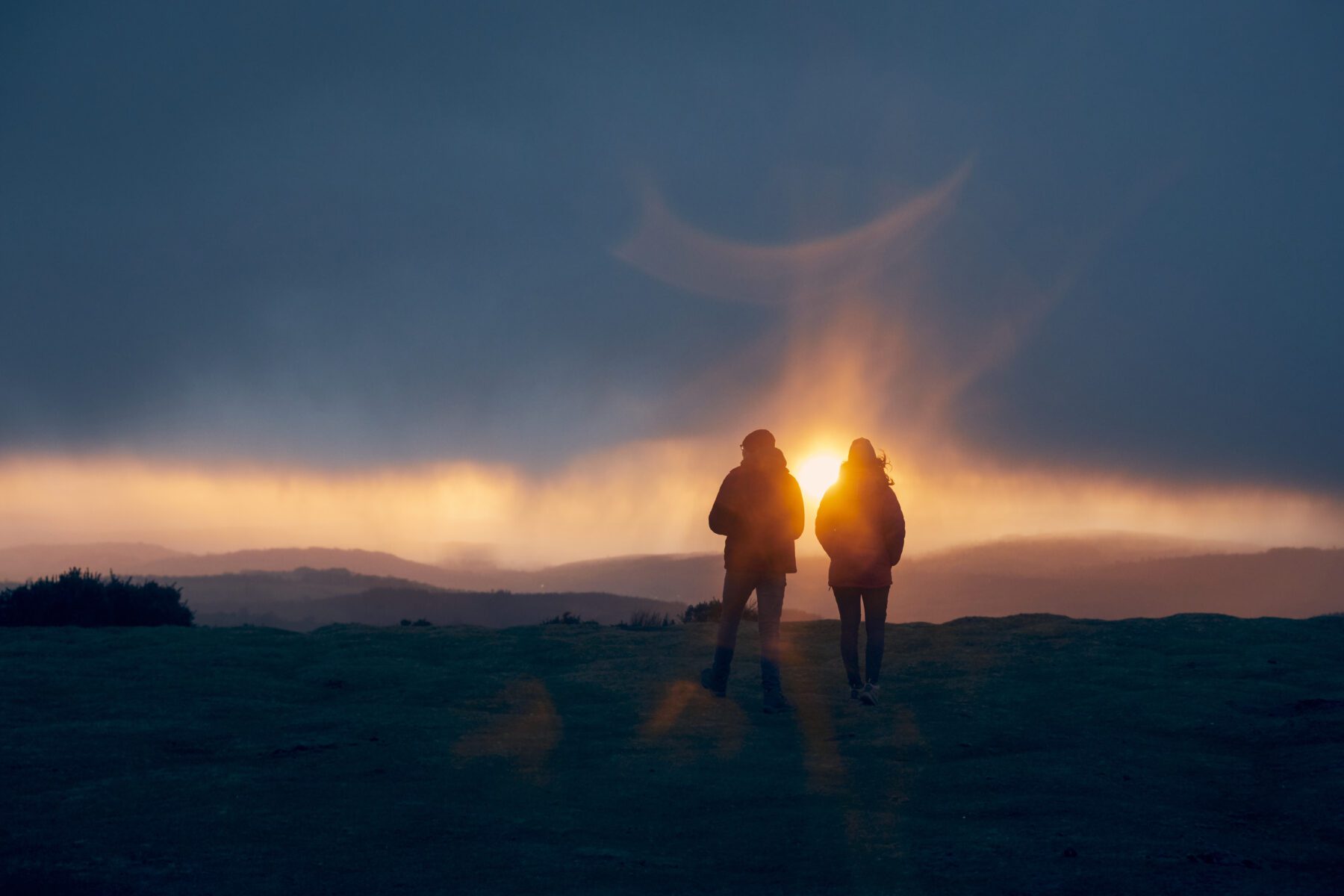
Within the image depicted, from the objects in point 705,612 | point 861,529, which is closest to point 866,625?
point 861,529

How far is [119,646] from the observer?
14.3m

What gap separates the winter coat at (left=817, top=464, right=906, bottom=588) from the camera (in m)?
11.0

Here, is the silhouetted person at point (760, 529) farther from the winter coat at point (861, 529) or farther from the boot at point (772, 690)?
the winter coat at point (861, 529)

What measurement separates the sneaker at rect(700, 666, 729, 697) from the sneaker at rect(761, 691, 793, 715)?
767 mm

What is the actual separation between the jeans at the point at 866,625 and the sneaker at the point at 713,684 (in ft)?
4.31

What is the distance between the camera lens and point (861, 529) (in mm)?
11086

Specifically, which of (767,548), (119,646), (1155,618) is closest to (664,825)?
(767,548)

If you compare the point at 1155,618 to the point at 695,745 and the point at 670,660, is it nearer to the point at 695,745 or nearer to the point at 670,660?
the point at 670,660

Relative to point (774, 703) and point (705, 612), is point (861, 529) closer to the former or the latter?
point (774, 703)

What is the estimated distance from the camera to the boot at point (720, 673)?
11.3 metres

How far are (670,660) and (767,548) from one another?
11.7ft

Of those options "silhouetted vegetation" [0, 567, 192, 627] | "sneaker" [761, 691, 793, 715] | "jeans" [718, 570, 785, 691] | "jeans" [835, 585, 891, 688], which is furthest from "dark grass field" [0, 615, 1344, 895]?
"silhouetted vegetation" [0, 567, 192, 627]

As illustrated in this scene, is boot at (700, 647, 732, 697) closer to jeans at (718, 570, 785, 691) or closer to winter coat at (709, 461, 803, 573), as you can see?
jeans at (718, 570, 785, 691)

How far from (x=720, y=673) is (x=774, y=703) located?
0.93 m
